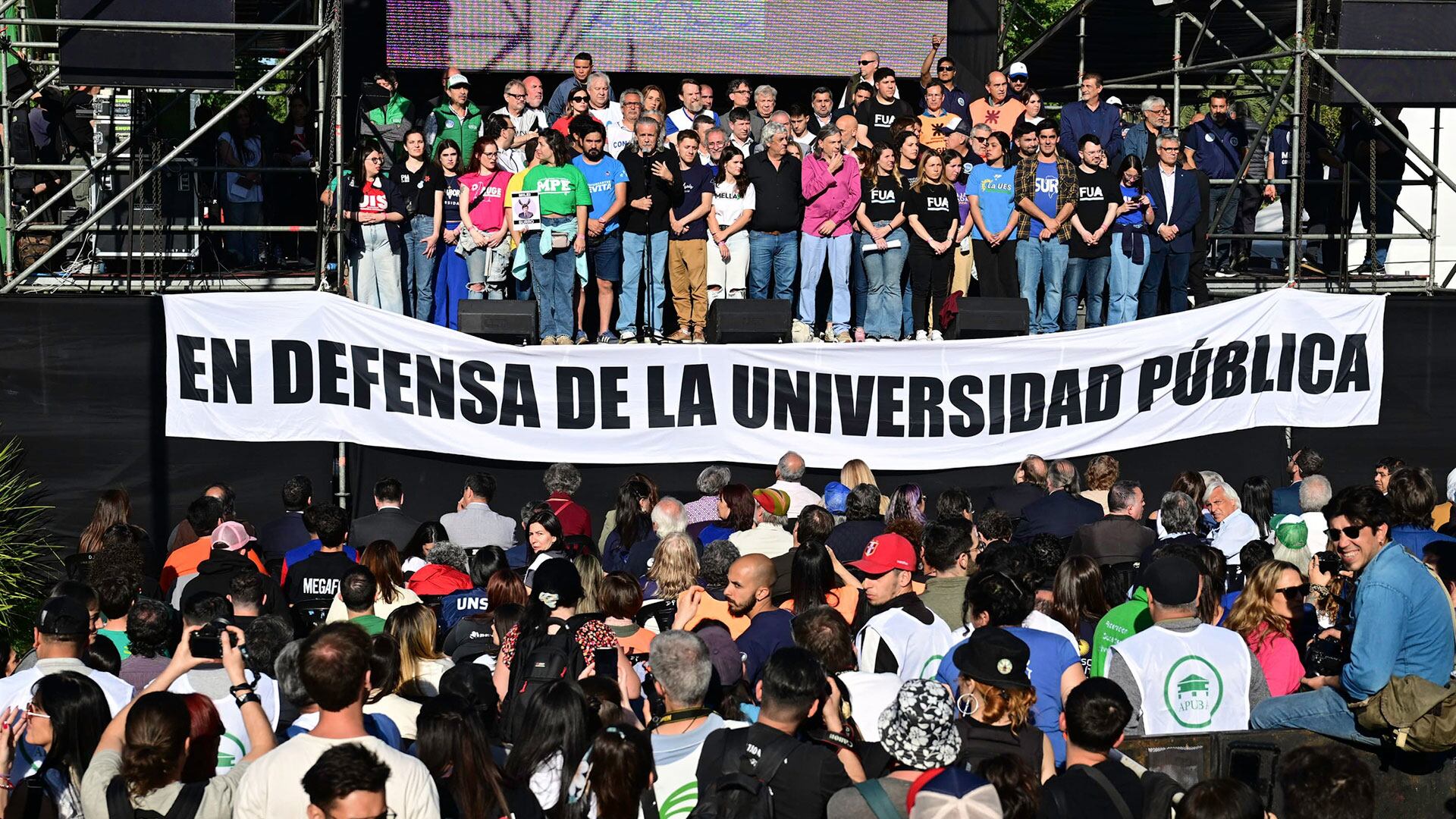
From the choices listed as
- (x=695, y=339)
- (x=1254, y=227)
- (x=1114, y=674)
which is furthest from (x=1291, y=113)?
(x=1114, y=674)

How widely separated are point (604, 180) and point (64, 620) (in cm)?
804

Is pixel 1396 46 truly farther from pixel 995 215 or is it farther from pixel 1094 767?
pixel 1094 767

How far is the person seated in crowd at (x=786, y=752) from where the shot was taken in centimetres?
569

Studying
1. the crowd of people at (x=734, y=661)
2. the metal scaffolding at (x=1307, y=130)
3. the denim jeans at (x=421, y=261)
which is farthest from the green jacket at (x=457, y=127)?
the metal scaffolding at (x=1307, y=130)

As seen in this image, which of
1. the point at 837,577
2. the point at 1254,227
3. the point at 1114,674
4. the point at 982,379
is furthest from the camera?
the point at 1254,227

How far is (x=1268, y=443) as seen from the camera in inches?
578

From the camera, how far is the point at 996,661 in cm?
612

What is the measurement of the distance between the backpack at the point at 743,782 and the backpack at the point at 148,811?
1.65m

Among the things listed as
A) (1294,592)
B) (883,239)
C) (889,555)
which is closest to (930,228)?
(883,239)

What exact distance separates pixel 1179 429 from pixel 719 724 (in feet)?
29.0

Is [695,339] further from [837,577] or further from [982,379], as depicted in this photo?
[837,577]

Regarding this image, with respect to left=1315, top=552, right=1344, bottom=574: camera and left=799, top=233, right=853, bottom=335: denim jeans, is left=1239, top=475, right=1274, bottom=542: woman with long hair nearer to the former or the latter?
left=1315, top=552, right=1344, bottom=574: camera

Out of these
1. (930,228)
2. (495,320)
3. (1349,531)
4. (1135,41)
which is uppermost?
(1135,41)

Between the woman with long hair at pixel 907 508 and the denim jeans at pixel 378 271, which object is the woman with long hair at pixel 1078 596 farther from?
the denim jeans at pixel 378 271
